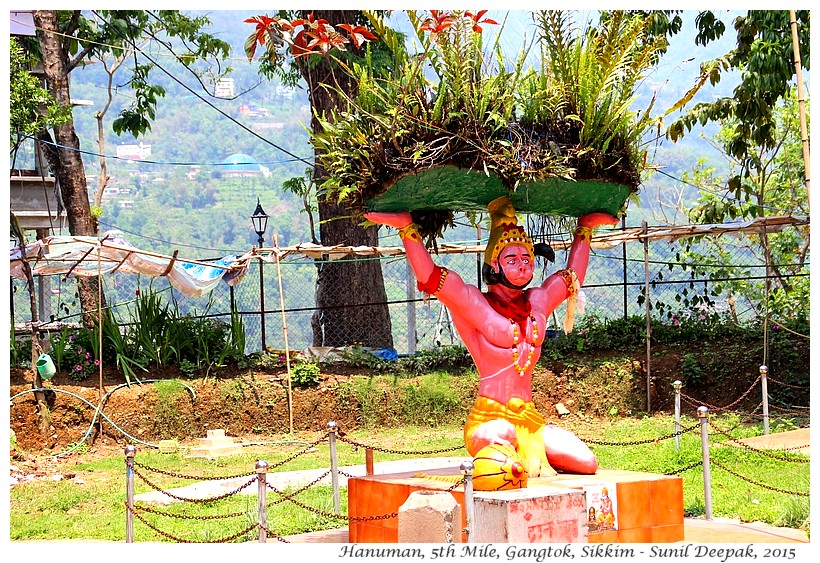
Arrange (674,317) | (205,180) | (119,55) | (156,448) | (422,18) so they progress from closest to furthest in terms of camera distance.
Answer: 1. (422,18)
2. (156,448)
3. (674,317)
4. (119,55)
5. (205,180)

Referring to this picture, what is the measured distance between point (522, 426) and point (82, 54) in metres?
12.7

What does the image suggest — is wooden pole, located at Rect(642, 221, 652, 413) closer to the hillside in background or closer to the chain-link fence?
the chain-link fence

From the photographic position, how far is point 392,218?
741 cm

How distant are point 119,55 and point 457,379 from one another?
33.3 ft

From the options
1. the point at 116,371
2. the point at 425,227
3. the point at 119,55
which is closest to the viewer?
the point at 425,227

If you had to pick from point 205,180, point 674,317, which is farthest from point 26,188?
point 205,180

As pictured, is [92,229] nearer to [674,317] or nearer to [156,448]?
[156,448]

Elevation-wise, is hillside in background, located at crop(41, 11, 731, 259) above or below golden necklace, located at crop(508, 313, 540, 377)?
above

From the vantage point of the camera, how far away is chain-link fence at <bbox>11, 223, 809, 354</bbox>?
16.6m

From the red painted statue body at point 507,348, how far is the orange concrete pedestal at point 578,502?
181mm

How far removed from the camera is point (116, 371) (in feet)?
48.7

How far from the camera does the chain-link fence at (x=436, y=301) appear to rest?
16625 mm

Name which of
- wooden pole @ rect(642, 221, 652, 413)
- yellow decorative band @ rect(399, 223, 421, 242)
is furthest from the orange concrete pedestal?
wooden pole @ rect(642, 221, 652, 413)

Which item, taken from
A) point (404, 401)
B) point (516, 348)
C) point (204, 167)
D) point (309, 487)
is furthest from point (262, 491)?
point (204, 167)
